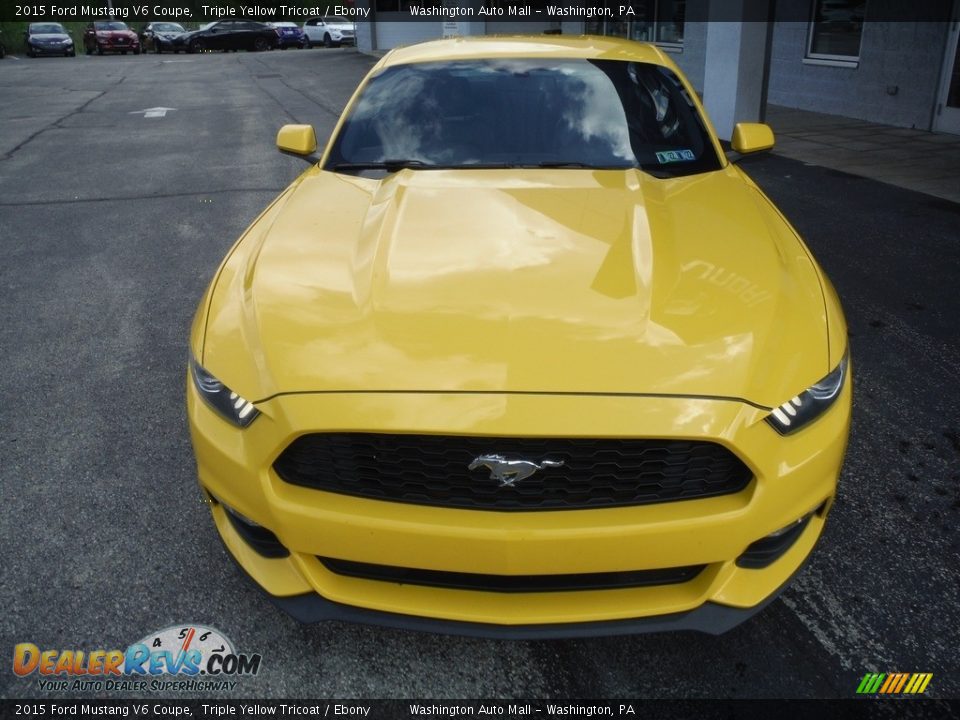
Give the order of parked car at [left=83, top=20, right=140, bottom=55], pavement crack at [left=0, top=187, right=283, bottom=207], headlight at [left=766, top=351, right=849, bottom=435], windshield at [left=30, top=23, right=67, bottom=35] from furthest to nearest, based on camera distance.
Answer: parked car at [left=83, top=20, right=140, bottom=55] < windshield at [left=30, top=23, right=67, bottom=35] < pavement crack at [left=0, top=187, right=283, bottom=207] < headlight at [left=766, top=351, right=849, bottom=435]

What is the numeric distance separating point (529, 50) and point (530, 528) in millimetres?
2767

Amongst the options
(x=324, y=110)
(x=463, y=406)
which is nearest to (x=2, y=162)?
(x=324, y=110)

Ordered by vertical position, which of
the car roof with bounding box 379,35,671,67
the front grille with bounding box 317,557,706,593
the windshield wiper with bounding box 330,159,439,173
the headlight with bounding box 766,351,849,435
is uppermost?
the car roof with bounding box 379,35,671,67

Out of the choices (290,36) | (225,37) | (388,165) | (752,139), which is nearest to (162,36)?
(225,37)

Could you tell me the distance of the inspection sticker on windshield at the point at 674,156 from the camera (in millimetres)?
3298

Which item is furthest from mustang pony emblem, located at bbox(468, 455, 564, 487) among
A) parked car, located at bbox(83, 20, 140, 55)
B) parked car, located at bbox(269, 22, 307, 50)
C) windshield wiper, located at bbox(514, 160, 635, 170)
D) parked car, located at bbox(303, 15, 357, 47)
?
parked car, located at bbox(303, 15, 357, 47)

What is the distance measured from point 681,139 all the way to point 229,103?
14.1 metres

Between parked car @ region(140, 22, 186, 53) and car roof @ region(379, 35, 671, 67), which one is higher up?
car roof @ region(379, 35, 671, 67)

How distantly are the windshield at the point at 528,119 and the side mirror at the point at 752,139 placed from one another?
29cm

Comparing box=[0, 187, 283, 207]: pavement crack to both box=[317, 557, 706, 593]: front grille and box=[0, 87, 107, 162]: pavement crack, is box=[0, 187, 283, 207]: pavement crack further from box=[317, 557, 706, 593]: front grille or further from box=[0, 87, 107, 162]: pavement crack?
box=[317, 557, 706, 593]: front grille

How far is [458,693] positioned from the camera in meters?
2.13

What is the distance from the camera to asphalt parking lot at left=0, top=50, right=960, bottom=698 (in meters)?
2.19

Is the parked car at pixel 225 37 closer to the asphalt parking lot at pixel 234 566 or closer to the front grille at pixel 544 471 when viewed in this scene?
the asphalt parking lot at pixel 234 566

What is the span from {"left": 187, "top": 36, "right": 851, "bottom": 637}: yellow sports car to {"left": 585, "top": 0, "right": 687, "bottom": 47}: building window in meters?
15.0
